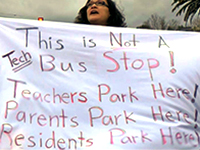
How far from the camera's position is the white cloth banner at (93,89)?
1.57m

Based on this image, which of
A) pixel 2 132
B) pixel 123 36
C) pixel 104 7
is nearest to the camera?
pixel 2 132

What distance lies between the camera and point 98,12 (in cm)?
207

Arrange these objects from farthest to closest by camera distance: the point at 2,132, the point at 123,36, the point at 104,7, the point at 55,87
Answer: the point at 104,7
the point at 123,36
the point at 55,87
the point at 2,132

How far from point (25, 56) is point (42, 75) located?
0.17 metres

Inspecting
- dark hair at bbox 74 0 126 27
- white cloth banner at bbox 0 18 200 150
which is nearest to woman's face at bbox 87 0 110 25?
dark hair at bbox 74 0 126 27

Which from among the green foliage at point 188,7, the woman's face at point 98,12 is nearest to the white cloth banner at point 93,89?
the woman's face at point 98,12

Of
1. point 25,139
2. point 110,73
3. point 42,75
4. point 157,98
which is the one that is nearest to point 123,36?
point 110,73

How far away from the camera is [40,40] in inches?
67.9

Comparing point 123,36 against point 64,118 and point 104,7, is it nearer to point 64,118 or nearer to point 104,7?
point 104,7

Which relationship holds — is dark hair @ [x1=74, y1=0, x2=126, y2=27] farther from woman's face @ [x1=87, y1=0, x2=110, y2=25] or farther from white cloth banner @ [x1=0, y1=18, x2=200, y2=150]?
white cloth banner @ [x1=0, y1=18, x2=200, y2=150]

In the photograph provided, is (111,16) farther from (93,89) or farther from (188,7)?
(188,7)

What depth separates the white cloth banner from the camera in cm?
157

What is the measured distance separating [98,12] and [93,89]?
710 mm

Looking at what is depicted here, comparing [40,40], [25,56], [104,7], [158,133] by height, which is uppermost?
[104,7]
